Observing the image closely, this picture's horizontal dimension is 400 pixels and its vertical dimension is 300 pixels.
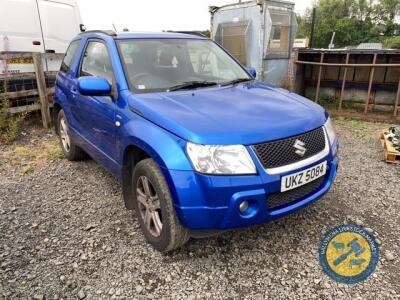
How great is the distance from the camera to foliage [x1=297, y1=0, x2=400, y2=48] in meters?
56.3

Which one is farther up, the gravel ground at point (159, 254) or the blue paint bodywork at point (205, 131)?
the blue paint bodywork at point (205, 131)

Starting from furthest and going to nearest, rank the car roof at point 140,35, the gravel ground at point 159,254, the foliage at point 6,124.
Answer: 1. the foliage at point 6,124
2. the car roof at point 140,35
3. the gravel ground at point 159,254

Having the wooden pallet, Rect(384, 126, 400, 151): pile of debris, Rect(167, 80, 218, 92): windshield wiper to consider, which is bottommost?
the wooden pallet

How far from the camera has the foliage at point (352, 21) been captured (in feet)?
185

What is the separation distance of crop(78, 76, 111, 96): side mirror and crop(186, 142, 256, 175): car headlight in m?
1.20

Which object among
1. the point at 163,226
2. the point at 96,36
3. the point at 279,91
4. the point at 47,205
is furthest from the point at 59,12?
the point at 163,226

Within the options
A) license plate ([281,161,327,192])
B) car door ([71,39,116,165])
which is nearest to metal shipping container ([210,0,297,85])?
car door ([71,39,116,165])

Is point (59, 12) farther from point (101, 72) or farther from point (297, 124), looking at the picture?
point (297, 124)

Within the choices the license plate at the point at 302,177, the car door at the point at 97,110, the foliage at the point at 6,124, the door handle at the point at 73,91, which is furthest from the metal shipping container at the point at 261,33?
the license plate at the point at 302,177

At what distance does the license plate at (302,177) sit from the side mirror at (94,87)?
1.77m

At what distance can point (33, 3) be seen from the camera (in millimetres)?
6445

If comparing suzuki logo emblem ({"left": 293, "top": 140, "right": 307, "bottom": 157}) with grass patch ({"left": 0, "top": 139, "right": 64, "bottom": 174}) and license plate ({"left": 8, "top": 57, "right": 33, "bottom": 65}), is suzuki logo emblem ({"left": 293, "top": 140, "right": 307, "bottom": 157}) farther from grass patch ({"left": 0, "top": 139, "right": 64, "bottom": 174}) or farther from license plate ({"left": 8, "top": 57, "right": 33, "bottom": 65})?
license plate ({"left": 8, "top": 57, "right": 33, "bottom": 65})

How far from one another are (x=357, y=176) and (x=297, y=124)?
2161 millimetres

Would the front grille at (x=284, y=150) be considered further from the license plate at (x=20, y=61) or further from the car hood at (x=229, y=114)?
the license plate at (x=20, y=61)
